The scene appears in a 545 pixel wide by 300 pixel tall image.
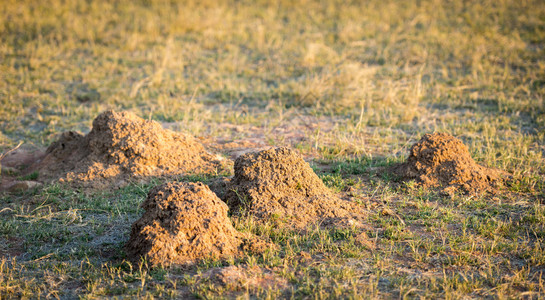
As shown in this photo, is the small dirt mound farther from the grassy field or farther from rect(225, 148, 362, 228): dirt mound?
rect(225, 148, 362, 228): dirt mound

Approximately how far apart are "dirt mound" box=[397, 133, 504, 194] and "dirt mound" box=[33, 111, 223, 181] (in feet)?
6.97

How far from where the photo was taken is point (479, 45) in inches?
421

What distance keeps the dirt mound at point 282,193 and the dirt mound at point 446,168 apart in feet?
3.38

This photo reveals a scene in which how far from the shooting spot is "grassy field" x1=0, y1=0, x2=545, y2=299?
3.52m

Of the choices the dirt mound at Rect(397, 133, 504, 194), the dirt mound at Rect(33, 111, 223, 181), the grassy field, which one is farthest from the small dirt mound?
the dirt mound at Rect(397, 133, 504, 194)

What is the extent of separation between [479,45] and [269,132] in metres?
6.35

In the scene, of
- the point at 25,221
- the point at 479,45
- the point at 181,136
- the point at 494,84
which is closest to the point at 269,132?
the point at 181,136

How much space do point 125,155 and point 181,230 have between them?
190 cm

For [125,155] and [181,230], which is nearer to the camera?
[181,230]

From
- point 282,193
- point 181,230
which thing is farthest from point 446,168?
point 181,230

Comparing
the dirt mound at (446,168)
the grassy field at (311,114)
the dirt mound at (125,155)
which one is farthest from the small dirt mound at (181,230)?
the dirt mound at (446,168)

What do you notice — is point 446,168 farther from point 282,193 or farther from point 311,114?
point 311,114

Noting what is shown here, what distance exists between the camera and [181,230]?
3598mm

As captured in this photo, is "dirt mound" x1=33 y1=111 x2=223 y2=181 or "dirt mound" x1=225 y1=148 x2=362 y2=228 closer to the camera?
"dirt mound" x1=225 y1=148 x2=362 y2=228
